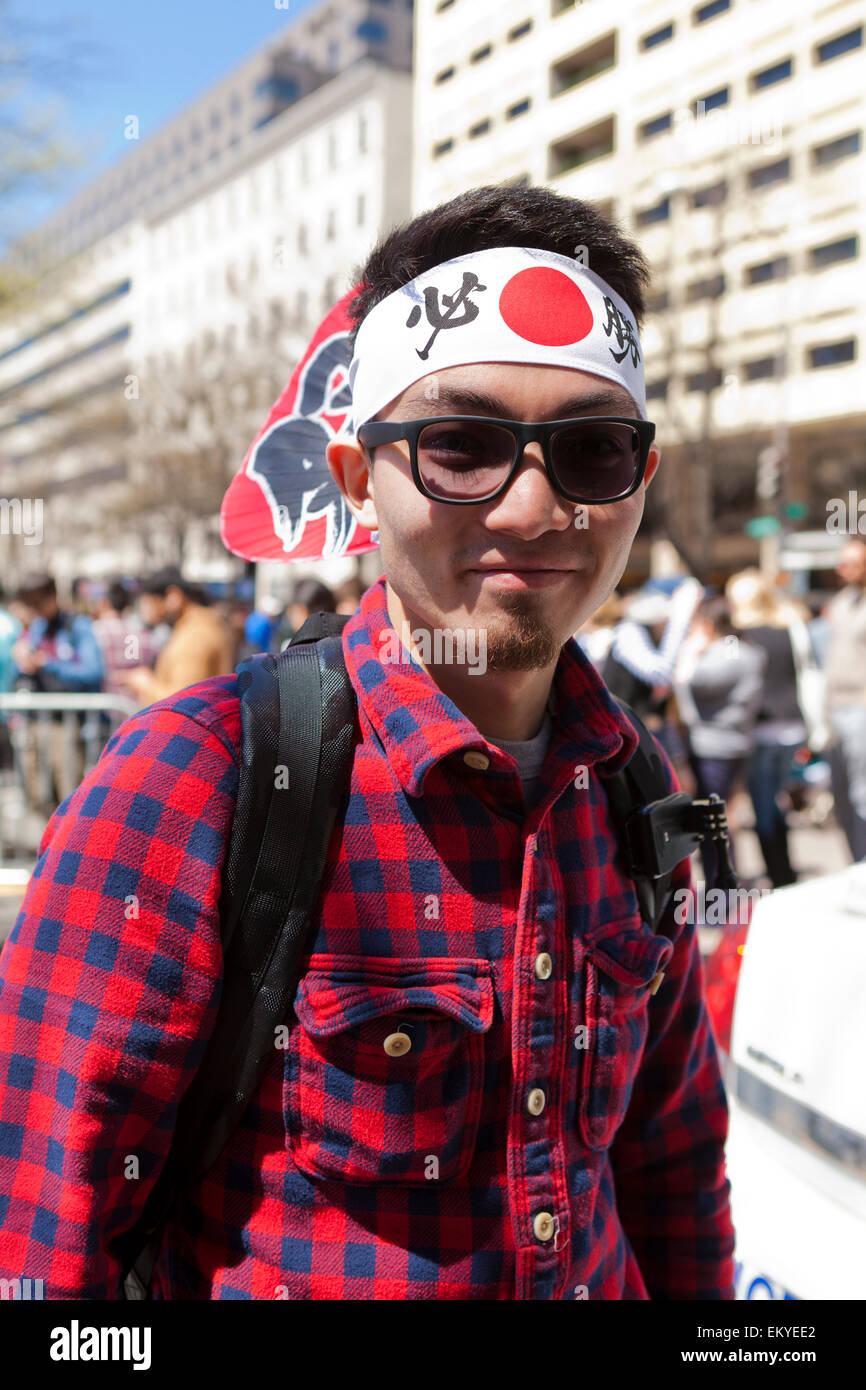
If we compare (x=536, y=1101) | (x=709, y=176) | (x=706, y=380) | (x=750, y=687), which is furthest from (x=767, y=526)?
(x=536, y=1101)

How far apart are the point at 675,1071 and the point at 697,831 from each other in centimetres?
36

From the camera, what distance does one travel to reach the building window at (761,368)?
2714 centimetres

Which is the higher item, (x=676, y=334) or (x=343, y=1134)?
(x=676, y=334)

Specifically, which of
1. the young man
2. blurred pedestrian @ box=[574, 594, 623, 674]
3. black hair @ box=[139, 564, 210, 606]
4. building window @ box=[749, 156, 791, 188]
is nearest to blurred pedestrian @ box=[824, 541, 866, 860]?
blurred pedestrian @ box=[574, 594, 623, 674]

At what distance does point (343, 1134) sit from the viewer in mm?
1148

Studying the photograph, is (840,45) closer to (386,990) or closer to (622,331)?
(622,331)

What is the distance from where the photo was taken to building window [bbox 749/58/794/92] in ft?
16.5

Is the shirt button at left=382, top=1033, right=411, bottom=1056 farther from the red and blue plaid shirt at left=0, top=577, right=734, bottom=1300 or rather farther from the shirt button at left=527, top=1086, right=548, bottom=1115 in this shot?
the shirt button at left=527, top=1086, right=548, bottom=1115

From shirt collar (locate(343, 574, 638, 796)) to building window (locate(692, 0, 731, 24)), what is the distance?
1837 millimetres

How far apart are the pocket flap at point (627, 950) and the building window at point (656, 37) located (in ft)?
6.83

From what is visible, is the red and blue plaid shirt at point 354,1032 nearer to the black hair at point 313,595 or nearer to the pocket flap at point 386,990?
the pocket flap at point 386,990

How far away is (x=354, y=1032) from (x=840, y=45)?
4.48m

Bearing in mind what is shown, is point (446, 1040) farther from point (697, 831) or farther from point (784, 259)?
point (784, 259)
